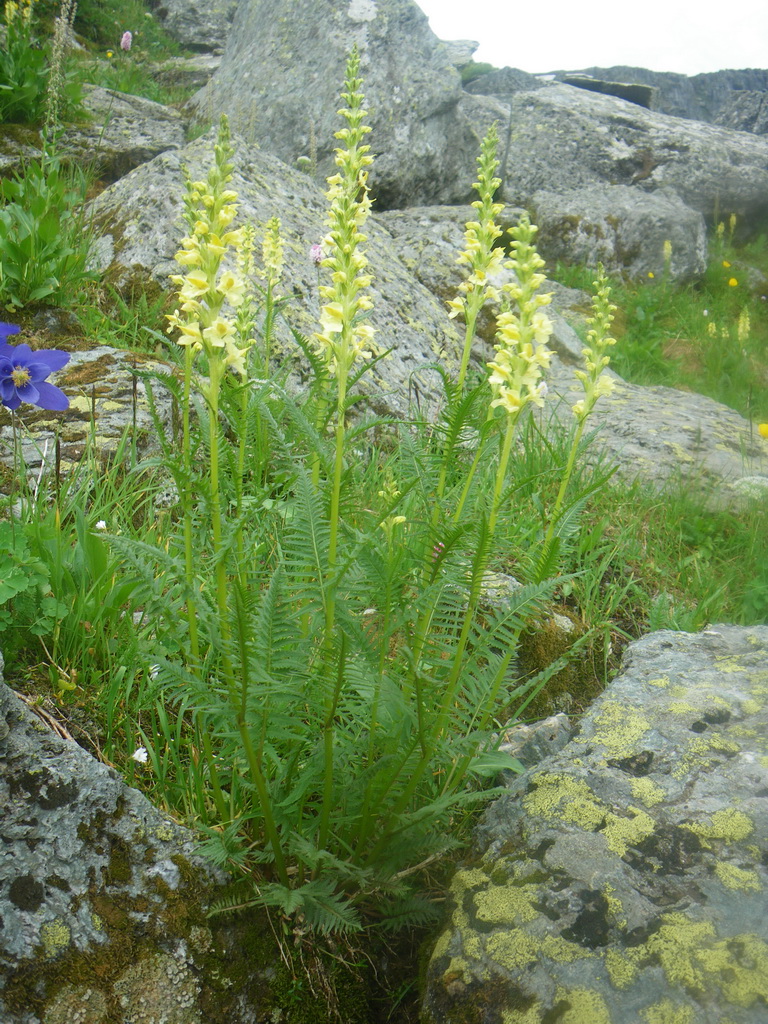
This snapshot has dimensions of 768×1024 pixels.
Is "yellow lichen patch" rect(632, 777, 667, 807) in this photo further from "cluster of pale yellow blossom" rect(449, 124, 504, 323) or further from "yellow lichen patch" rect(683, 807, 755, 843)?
"cluster of pale yellow blossom" rect(449, 124, 504, 323)

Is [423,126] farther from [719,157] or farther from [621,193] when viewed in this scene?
[719,157]

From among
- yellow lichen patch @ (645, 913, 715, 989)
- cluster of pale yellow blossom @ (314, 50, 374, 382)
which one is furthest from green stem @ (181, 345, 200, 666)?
yellow lichen patch @ (645, 913, 715, 989)

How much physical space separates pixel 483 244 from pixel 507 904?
1547mm

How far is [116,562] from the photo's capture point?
2.03 metres

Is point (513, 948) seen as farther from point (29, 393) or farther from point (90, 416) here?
point (90, 416)

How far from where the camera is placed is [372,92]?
6883 millimetres

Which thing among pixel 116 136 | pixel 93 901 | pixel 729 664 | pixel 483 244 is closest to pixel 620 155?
pixel 116 136

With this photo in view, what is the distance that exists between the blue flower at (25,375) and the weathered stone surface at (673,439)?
2650 millimetres

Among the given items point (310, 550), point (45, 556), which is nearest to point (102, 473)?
point (45, 556)

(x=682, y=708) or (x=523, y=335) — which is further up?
(x=523, y=335)

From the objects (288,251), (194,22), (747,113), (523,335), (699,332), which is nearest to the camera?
(523,335)

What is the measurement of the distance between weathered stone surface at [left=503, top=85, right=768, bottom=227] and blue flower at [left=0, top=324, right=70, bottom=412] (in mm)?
7828

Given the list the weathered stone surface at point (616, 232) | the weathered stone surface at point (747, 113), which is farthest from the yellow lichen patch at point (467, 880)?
the weathered stone surface at point (747, 113)

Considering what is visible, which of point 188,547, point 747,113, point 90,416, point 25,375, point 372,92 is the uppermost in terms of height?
point 747,113
